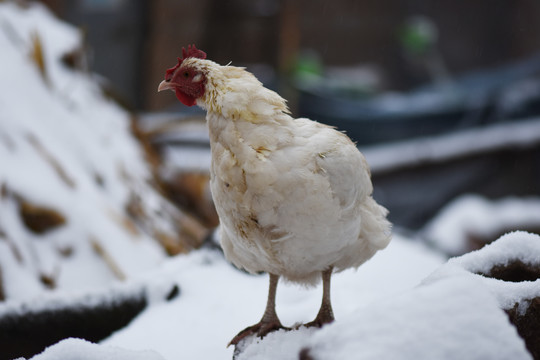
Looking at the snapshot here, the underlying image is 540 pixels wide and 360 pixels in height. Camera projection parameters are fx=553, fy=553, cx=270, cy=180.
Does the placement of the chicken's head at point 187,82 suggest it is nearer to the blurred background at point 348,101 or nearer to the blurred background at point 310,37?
the blurred background at point 348,101

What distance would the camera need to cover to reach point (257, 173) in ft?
4.31

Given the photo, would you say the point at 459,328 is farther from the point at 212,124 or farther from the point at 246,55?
the point at 246,55

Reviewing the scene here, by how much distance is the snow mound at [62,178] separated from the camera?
102 inches

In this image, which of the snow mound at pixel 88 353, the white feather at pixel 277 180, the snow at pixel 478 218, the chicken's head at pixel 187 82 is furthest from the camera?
the snow at pixel 478 218

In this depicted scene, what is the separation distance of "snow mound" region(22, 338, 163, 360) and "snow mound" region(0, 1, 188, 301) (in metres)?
1.22

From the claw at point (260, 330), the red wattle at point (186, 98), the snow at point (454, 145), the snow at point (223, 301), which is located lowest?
the snow at point (454, 145)

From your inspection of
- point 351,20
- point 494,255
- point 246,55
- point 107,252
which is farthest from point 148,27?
point 494,255

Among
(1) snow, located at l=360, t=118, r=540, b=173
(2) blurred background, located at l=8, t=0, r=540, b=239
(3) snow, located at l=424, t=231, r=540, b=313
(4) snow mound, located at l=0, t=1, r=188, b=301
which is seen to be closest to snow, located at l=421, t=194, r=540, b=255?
(2) blurred background, located at l=8, t=0, r=540, b=239

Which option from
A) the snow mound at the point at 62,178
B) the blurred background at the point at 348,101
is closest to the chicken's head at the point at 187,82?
the snow mound at the point at 62,178

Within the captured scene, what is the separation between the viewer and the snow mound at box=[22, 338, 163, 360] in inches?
46.1

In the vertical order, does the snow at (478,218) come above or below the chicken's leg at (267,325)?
below

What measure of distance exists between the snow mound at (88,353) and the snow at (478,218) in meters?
4.55

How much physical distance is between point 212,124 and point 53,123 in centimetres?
234

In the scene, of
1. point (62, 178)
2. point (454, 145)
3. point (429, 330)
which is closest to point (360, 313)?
point (429, 330)
